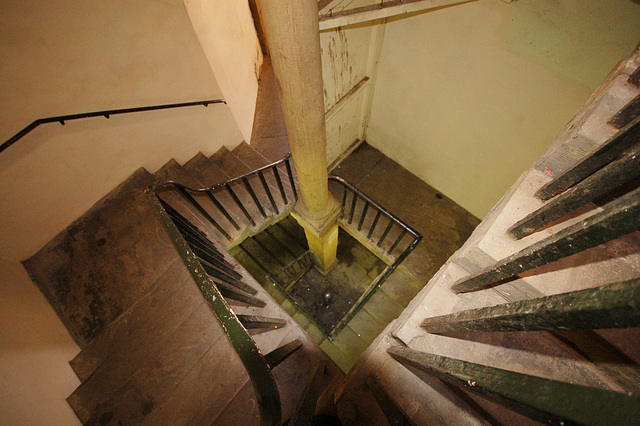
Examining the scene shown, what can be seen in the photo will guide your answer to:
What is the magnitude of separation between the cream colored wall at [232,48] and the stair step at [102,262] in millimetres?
1927

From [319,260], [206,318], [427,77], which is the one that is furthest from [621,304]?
[319,260]

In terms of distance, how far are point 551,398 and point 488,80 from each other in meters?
4.47

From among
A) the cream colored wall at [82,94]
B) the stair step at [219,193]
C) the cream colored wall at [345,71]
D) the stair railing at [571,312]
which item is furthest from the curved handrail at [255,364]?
the cream colored wall at [345,71]

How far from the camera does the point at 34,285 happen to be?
320 cm

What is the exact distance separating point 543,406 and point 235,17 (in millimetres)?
5326

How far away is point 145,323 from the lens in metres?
2.92

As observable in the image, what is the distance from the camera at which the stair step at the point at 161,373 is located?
2.57m

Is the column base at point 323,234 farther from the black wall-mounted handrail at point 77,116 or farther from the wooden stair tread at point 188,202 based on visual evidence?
the black wall-mounted handrail at point 77,116

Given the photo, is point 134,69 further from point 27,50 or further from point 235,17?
point 235,17

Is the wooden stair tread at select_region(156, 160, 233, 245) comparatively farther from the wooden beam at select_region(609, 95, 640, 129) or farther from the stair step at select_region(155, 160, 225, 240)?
the wooden beam at select_region(609, 95, 640, 129)

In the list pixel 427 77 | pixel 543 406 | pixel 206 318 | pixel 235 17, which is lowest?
pixel 206 318

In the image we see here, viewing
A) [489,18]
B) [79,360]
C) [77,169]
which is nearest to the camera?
[79,360]

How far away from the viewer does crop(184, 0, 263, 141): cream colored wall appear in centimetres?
353

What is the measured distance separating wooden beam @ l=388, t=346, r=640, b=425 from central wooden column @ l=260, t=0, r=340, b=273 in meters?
1.86
